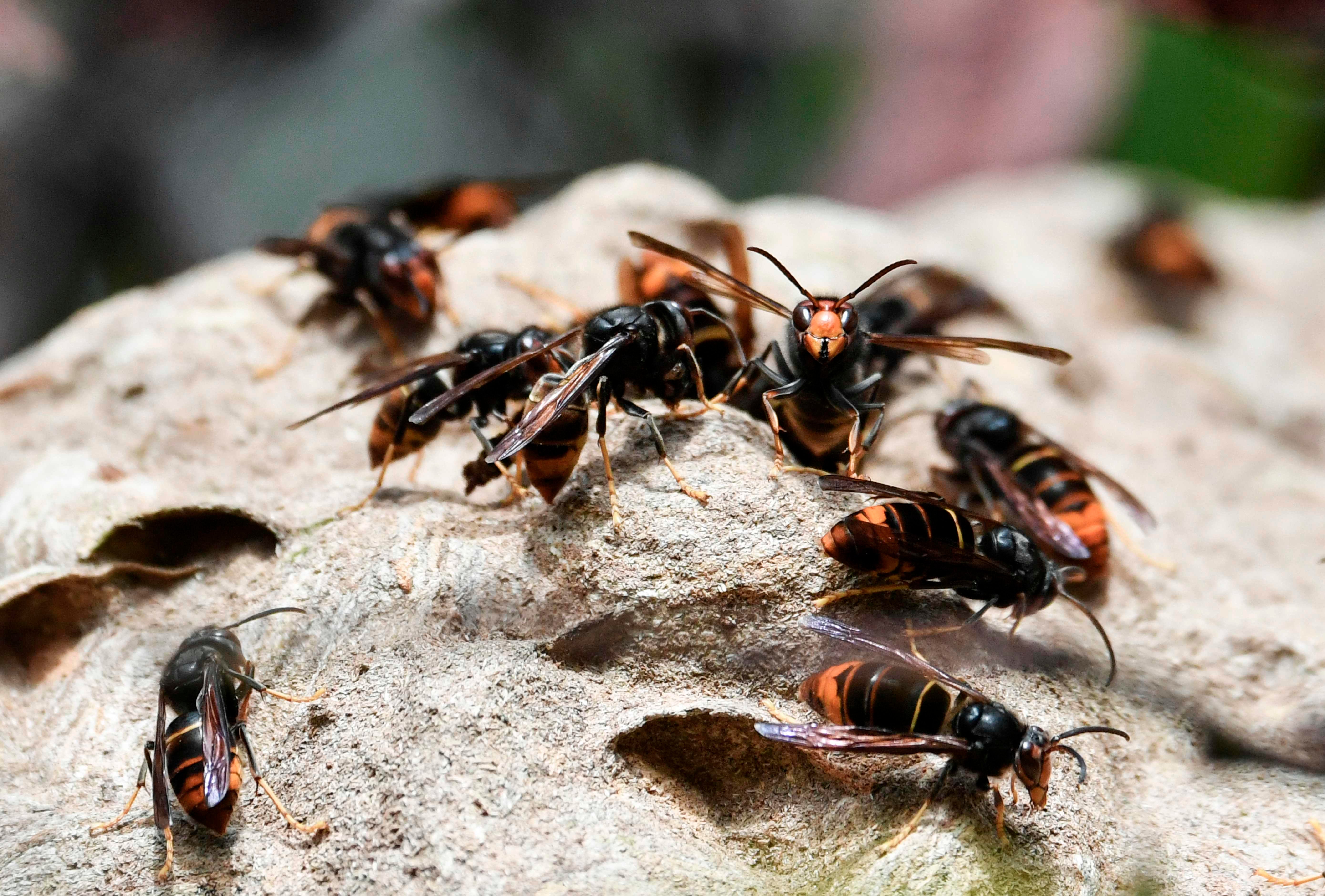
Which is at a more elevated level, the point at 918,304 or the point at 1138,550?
the point at 918,304

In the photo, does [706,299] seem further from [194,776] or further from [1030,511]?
[194,776]

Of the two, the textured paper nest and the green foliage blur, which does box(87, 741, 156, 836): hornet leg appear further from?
the green foliage blur

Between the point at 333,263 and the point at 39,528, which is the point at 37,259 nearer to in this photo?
the point at 333,263

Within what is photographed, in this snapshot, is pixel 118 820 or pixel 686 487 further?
pixel 686 487

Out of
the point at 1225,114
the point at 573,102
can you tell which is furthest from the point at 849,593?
the point at 1225,114

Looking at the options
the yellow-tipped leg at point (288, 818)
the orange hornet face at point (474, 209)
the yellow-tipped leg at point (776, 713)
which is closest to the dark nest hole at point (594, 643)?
the yellow-tipped leg at point (776, 713)

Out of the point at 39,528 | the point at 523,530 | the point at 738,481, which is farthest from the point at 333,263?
the point at 738,481

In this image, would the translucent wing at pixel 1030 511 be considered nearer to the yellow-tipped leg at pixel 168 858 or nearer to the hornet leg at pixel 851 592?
the hornet leg at pixel 851 592
